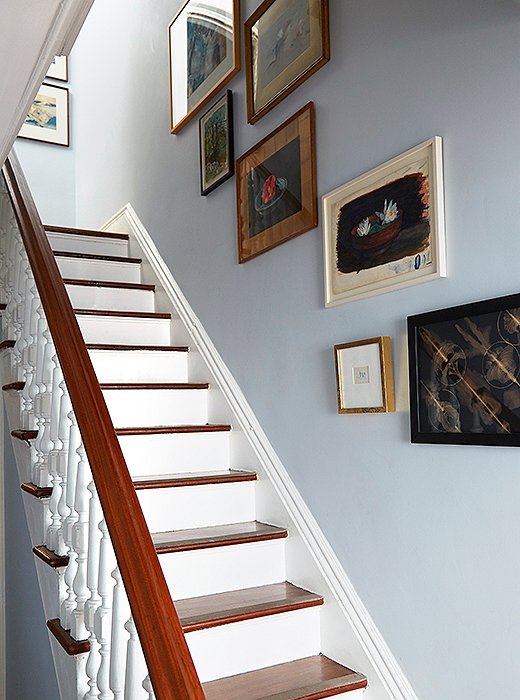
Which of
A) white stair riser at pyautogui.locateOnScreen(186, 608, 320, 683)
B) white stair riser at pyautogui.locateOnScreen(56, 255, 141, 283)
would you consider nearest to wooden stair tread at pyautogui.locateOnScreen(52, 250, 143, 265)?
white stair riser at pyautogui.locateOnScreen(56, 255, 141, 283)

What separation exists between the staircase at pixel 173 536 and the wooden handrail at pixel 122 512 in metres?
0.05

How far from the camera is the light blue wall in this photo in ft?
5.54

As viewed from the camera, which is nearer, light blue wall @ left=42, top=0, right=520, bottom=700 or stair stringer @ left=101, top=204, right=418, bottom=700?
light blue wall @ left=42, top=0, right=520, bottom=700

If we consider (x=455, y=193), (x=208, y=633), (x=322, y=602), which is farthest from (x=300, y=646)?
(x=455, y=193)

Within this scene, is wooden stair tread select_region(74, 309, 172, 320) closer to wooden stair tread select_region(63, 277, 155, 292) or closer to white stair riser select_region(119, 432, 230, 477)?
wooden stair tread select_region(63, 277, 155, 292)

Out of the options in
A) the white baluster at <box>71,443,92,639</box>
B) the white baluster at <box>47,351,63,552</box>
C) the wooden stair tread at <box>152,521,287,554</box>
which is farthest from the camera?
the wooden stair tread at <box>152,521,287,554</box>

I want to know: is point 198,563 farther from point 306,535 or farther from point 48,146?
point 48,146

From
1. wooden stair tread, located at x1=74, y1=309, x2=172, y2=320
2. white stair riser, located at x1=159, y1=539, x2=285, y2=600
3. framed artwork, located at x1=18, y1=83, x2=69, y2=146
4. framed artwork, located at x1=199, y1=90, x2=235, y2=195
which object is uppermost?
framed artwork, located at x1=18, y1=83, x2=69, y2=146

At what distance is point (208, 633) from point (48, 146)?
12.9 ft

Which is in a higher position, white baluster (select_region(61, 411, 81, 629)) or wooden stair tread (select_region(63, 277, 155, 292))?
wooden stair tread (select_region(63, 277, 155, 292))

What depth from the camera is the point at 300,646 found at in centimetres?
226

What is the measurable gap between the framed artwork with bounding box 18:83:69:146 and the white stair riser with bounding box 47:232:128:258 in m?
1.40

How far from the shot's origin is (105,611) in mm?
1722

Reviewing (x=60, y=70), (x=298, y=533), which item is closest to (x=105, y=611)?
(x=298, y=533)
